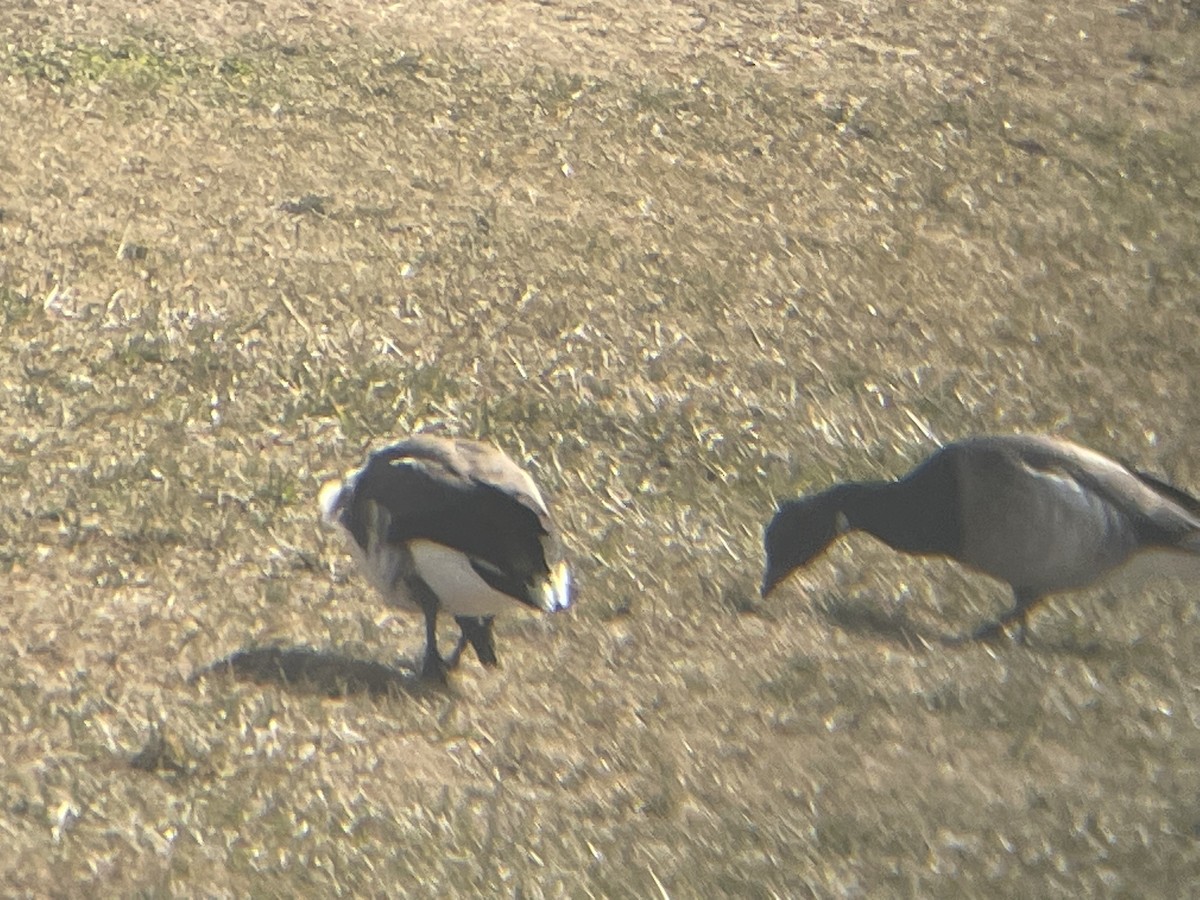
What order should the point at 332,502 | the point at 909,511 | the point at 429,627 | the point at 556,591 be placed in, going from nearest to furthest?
1. the point at 556,591
2. the point at 429,627
3. the point at 332,502
4. the point at 909,511

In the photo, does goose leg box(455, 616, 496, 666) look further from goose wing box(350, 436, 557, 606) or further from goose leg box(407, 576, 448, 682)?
goose wing box(350, 436, 557, 606)

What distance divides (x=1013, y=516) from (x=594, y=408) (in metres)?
2.15

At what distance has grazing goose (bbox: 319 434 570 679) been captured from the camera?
571cm

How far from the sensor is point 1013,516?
688 cm

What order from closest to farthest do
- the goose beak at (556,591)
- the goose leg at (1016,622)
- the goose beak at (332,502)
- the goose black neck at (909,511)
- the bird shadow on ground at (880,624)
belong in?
the goose beak at (556,591) < the goose beak at (332,502) < the bird shadow on ground at (880,624) < the goose leg at (1016,622) < the goose black neck at (909,511)

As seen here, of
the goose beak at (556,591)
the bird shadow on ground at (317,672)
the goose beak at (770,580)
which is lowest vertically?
the bird shadow on ground at (317,672)

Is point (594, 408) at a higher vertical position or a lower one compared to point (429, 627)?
lower

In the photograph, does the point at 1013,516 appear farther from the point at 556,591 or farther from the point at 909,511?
the point at 556,591

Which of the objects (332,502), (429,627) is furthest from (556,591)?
(332,502)

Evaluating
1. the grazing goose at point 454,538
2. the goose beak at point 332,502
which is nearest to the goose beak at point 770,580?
the grazing goose at point 454,538

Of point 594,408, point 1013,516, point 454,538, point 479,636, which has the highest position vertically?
point 454,538

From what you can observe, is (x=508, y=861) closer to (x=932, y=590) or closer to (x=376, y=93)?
(x=932, y=590)

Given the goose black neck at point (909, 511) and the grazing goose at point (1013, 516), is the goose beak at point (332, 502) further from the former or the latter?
the goose black neck at point (909, 511)

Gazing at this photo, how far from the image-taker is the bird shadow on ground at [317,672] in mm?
5926
